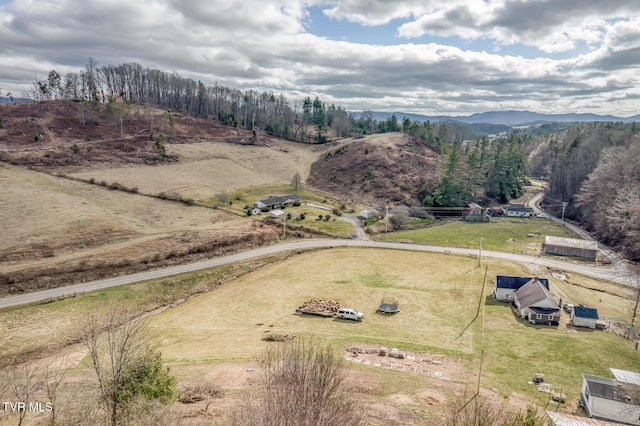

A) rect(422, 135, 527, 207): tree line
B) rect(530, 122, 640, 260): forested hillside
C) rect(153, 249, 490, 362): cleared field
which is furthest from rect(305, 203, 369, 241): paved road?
rect(530, 122, 640, 260): forested hillside

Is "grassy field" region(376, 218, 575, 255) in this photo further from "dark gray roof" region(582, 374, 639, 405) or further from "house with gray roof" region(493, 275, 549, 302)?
"dark gray roof" region(582, 374, 639, 405)

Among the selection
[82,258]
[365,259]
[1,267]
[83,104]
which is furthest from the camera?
[83,104]

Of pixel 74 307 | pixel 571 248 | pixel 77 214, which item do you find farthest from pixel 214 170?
pixel 571 248

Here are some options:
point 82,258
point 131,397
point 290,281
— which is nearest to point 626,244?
point 290,281

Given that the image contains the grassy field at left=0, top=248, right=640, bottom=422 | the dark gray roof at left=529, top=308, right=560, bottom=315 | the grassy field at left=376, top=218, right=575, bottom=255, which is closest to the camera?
the grassy field at left=0, top=248, right=640, bottom=422

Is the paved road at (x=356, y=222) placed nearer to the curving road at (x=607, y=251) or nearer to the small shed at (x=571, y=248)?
the small shed at (x=571, y=248)

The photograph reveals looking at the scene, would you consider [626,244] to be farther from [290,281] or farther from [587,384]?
[290,281]

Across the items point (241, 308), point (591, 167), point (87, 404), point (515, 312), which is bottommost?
point (241, 308)
